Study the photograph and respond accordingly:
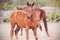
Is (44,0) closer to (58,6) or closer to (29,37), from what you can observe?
(58,6)

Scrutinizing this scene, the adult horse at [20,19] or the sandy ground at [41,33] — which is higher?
the adult horse at [20,19]

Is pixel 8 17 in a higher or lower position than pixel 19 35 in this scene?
higher

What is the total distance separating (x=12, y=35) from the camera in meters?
3.23

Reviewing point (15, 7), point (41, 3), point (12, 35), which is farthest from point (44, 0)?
point (12, 35)

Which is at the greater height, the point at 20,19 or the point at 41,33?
the point at 20,19

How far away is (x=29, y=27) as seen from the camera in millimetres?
3193

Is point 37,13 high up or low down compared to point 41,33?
up

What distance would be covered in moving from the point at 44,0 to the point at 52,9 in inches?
5.7

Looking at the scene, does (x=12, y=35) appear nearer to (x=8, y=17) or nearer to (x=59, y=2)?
(x=8, y=17)

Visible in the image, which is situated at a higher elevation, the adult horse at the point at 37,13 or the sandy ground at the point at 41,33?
the adult horse at the point at 37,13

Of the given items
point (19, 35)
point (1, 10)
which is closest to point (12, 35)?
point (19, 35)

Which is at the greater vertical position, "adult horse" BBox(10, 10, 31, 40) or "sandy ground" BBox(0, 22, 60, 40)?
"adult horse" BBox(10, 10, 31, 40)

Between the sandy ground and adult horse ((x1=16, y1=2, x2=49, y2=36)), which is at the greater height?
adult horse ((x1=16, y1=2, x2=49, y2=36))

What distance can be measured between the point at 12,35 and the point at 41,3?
1.69 feet
